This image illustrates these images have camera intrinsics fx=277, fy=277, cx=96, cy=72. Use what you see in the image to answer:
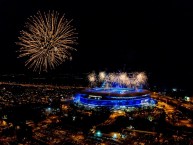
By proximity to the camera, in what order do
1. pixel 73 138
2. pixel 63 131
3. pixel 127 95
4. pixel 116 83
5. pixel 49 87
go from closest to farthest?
pixel 73 138 → pixel 63 131 → pixel 127 95 → pixel 116 83 → pixel 49 87

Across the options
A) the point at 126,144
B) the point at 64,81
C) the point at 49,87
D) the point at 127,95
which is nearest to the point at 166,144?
the point at 126,144

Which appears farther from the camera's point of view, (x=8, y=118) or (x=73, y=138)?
(x=8, y=118)

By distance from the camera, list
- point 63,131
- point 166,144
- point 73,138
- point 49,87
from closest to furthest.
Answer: point 166,144
point 73,138
point 63,131
point 49,87

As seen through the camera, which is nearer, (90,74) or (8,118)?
(8,118)

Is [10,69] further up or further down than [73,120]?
further up

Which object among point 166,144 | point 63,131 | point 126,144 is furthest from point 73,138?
point 166,144

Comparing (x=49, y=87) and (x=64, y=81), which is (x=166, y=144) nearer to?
(x=49, y=87)

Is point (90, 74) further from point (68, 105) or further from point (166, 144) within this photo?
point (166, 144)

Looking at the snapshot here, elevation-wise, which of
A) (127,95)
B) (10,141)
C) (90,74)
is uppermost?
(90,74)

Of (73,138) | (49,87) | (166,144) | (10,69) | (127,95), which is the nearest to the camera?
(166,144)
